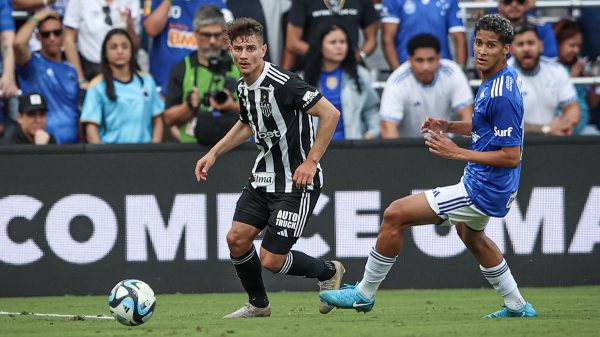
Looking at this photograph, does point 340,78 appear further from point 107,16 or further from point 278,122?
point 278,122

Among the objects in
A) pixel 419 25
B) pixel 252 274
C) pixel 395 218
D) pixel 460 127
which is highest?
pixel 419 25

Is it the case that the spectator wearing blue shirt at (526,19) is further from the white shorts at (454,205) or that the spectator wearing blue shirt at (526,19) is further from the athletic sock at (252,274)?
the athletic sock at (252,274)

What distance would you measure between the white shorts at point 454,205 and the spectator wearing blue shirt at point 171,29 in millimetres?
5589

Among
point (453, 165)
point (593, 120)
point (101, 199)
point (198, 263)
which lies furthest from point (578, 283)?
point (101, 199)

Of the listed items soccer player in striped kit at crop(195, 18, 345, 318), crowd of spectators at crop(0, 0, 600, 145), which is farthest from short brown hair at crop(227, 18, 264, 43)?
crowd of spectators at crop(0, 0, 600, 145)

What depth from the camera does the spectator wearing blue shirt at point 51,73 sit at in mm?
12250

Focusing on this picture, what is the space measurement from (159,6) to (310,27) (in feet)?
5.93

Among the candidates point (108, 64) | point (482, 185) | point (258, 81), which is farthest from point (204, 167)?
point (108, 64)

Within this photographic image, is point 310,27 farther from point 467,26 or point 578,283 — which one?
point 578,283

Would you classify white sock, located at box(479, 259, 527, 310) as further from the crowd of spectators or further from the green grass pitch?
the crowd of spectators

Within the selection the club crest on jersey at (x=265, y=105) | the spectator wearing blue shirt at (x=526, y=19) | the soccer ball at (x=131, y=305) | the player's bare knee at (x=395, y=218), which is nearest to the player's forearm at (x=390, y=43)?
the spectator wearing blue shirt at (x=526, y=19)

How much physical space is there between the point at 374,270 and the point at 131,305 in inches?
71.5

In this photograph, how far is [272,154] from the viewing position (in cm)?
840

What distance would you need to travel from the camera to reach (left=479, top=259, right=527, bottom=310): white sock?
26.8 feet
